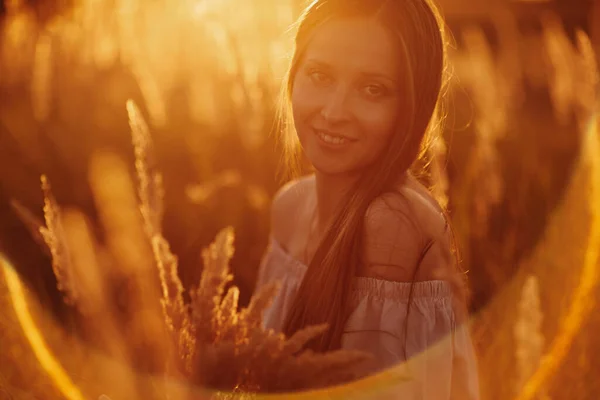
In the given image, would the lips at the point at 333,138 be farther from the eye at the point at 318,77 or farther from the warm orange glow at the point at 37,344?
the warm orange glow at the point at 37,344

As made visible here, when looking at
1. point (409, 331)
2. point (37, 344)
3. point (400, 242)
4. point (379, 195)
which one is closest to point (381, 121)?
point (379, 195)

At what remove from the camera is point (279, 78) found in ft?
9.39

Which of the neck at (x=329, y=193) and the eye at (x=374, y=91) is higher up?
the eye at (x=374, y=91)

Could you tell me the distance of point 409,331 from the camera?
159cm

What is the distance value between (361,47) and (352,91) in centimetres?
10

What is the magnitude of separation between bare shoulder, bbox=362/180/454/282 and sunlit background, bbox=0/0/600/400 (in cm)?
24

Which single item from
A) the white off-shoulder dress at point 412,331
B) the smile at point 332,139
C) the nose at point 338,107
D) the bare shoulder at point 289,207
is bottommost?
the white off-shoulder dress at point 412,331

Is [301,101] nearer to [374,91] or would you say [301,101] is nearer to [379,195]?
[374,91]

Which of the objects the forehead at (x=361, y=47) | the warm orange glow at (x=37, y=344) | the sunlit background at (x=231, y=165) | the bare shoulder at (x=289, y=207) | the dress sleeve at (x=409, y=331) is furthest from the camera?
the bare shoulder at (x=289, y=207)

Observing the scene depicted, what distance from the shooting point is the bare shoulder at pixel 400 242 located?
158cm

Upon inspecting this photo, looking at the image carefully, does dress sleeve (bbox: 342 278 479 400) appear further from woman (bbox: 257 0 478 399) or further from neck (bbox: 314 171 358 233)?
neck (bbox: 314 171 358 233)

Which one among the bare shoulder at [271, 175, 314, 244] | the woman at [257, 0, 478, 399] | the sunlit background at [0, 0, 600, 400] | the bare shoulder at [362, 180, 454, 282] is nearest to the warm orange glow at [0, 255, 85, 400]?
the sunlit background at [0, 0, 600, 400]

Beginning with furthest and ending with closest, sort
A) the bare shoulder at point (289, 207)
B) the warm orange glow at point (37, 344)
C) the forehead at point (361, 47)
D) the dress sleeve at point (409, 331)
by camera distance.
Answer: the bare shoulder at point (289, 207), the forehead at point (361, 47), the dress sleeve at point (409, 331), the warm orange glow at point (37, 344)

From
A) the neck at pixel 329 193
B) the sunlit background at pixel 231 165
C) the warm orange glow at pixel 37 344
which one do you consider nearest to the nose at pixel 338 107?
the neck at pixel 329 193
